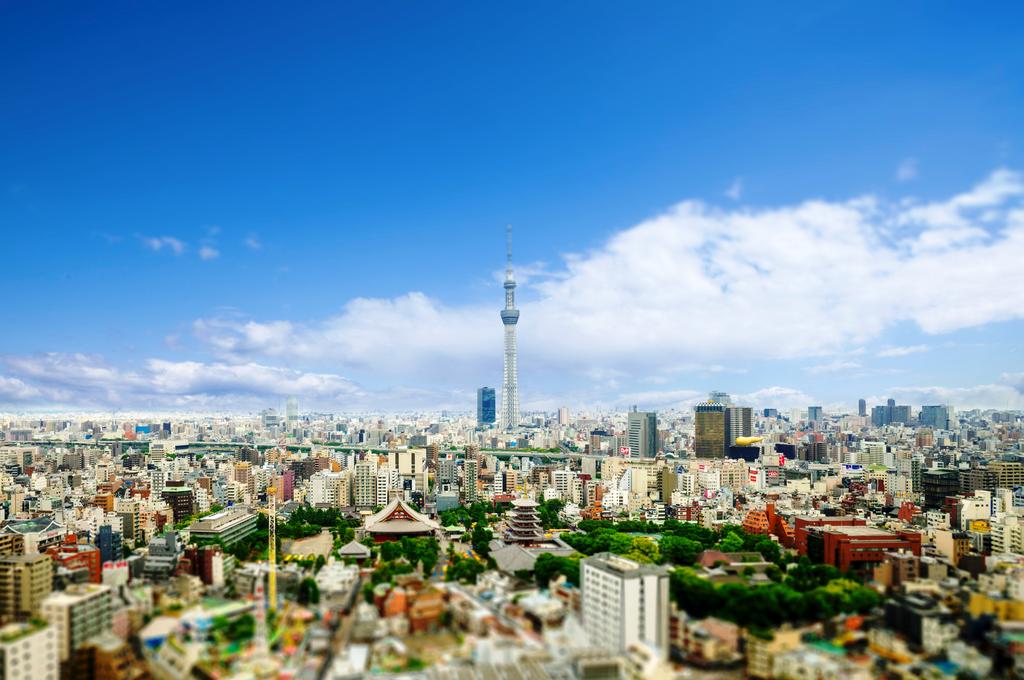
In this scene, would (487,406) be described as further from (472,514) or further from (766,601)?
(766,601)

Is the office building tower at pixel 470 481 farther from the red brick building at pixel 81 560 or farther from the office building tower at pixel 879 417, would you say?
the office building tower at pixel 879 417

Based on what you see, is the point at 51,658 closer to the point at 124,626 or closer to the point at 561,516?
the point at 124,626

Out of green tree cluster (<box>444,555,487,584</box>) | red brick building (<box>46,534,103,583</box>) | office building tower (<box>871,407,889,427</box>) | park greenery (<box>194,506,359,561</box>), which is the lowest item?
park greenery (<box>194,506,359,561</box>)

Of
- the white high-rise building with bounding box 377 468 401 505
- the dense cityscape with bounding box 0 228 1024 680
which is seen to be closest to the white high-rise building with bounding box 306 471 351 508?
the dense cityscape with bounding box 0 228 1024 680

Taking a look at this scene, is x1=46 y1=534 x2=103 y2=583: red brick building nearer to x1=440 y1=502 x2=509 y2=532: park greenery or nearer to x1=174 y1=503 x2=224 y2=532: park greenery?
x1=174 y1=503 x2=224 y2=532: park greenery

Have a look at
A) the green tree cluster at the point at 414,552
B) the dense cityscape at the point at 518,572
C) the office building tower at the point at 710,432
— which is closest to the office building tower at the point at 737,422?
the office building tower at the point at 710,432

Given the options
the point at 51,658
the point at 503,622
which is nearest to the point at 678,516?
the point at 503,622
